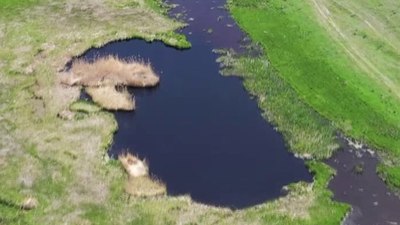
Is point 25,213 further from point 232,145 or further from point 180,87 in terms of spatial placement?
point 180,87

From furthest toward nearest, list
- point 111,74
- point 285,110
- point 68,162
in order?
point 111,74, point 285,110, point 68,162

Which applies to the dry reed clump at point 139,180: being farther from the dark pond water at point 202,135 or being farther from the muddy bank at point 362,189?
the muddy bank at point 362,189

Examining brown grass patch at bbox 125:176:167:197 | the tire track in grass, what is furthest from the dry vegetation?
the tire track in grass

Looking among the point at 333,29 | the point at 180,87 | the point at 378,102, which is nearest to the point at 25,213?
the point at 180,87

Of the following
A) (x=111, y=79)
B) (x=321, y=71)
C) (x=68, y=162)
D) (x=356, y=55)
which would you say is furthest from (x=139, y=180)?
(x=356, y=55)

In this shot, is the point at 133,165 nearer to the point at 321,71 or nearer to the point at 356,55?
the point at 321,71

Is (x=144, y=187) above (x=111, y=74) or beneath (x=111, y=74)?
beneath

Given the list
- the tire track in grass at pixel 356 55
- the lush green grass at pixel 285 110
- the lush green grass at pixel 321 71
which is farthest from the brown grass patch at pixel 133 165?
the tire track in grass at pixel 356 55
